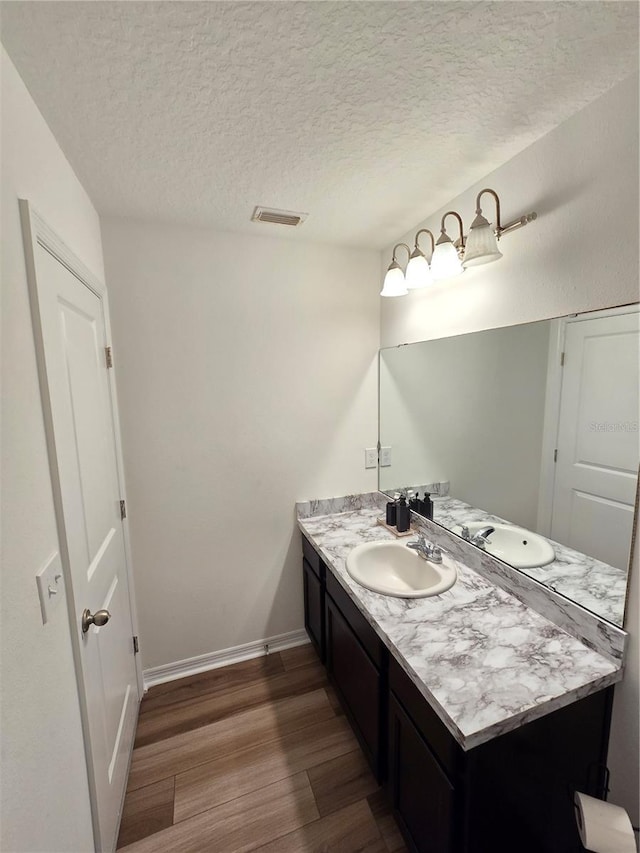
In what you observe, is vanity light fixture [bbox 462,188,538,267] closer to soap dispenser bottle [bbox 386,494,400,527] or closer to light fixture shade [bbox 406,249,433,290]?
light fixture shade [bbox 406,249,433,290]

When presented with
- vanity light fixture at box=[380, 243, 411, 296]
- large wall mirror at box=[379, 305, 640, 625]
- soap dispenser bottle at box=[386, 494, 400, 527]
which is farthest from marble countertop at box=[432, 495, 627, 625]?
vanity light fixture at box=[380, 243, 411, 296]

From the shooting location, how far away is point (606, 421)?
1.05 meters

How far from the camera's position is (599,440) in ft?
3.52

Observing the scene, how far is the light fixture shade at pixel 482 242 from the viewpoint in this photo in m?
1.21

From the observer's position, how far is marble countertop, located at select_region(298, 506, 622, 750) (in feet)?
2.89

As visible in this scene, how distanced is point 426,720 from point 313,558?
38.6 inches

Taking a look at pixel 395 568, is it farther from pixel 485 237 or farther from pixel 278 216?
pixel 278 216

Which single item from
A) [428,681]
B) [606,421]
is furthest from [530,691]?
[606,421]

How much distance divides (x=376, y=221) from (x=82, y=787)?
2.36 metres

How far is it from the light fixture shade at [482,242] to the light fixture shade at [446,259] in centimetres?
14

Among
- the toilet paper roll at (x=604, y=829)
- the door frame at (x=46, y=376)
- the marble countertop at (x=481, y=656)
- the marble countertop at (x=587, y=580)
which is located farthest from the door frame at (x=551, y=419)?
the door frame at (x=46, y=376)

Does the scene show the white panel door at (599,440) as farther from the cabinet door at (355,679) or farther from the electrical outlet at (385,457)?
the electrical outlet at (385,457)

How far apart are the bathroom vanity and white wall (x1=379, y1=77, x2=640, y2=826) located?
0.26 feet

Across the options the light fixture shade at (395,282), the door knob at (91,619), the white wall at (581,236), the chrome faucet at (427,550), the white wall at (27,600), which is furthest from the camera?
the light fixture shade at (395,282)
